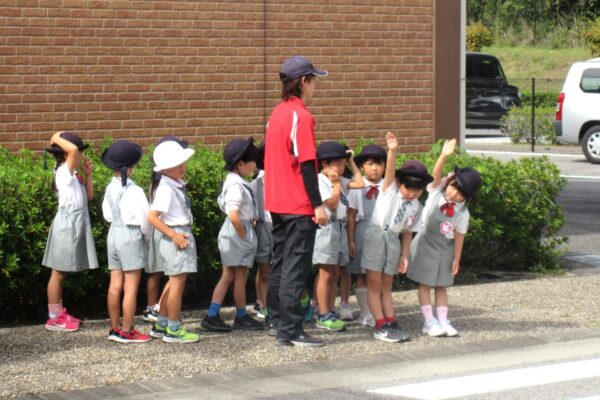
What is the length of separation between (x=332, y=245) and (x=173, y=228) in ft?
3.85

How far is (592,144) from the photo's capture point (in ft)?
74.6

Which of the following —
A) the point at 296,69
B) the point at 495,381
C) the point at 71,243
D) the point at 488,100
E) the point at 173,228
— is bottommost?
the point at 495,381

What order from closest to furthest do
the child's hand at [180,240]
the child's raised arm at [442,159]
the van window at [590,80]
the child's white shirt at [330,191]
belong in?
the child's hand at [180,240]
the child's raised arm at [442,159]
the child's white shirt at [330,191]
the van window at [590,80]

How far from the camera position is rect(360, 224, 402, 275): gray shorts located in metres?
8.28

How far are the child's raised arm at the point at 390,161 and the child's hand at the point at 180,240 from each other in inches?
57.0

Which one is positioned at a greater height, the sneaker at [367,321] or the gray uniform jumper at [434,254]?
the gray uniform jumper at [434,254]

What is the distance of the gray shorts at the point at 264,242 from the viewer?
8695 millimetres

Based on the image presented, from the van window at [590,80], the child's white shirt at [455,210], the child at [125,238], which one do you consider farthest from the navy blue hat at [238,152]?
the van window at [590,80]

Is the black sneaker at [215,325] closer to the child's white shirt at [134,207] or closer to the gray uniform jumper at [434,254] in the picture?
the child's white shirt at [134,207]

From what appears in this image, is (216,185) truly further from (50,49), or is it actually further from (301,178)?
(50,49)

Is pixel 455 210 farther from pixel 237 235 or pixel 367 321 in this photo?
pixel 237 235

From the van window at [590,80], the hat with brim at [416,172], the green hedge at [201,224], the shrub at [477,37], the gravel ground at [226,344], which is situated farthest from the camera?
the shrub at [477,37]

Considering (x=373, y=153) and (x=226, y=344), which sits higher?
(x=373, y=153)

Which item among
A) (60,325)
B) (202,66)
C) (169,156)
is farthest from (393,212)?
(202,66)
